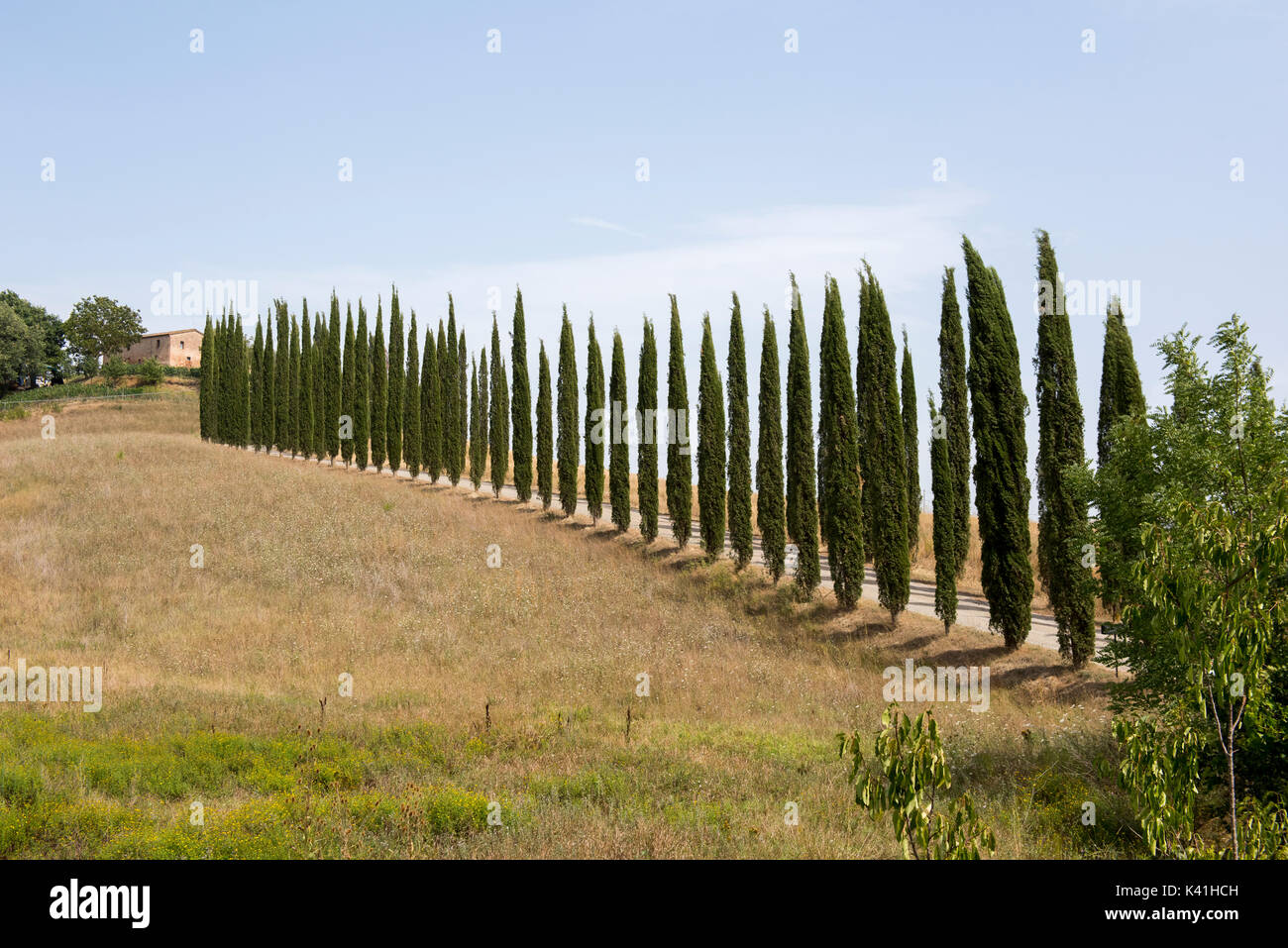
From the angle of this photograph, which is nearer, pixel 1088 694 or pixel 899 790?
pixel 899 790

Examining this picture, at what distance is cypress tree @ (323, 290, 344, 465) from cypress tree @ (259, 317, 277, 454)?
21.7 ft

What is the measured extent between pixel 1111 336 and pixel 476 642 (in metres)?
19.0

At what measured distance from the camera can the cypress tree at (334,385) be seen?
48375 mm

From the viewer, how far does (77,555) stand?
24.5 metres

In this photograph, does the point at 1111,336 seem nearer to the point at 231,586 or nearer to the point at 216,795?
the point at 216,795

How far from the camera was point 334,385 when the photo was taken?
48.8 meters

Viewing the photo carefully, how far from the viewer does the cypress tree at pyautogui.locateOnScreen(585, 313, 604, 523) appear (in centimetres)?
3294

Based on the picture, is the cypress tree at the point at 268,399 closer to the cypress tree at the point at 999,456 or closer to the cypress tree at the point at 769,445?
the cypress tree at the point at 769,445

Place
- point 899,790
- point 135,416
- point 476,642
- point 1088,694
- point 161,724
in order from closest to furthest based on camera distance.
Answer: point 899,790
point 161,724
point 1088,694
point 476,642
point 135,416

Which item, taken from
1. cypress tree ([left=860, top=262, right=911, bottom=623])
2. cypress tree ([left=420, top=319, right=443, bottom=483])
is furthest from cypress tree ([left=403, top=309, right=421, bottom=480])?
cypress tree ([left=860, top=262, right=911, bottom=623])

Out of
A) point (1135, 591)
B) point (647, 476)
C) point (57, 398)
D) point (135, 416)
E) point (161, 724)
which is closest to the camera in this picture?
point (1135, 591)

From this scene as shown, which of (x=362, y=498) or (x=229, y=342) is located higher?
(x=229, y=342)

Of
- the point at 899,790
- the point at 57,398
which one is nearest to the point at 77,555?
the point at 899,790

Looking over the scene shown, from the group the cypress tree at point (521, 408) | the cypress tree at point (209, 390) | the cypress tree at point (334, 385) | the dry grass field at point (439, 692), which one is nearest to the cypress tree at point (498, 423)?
the cypress tree at point (521, 408)
